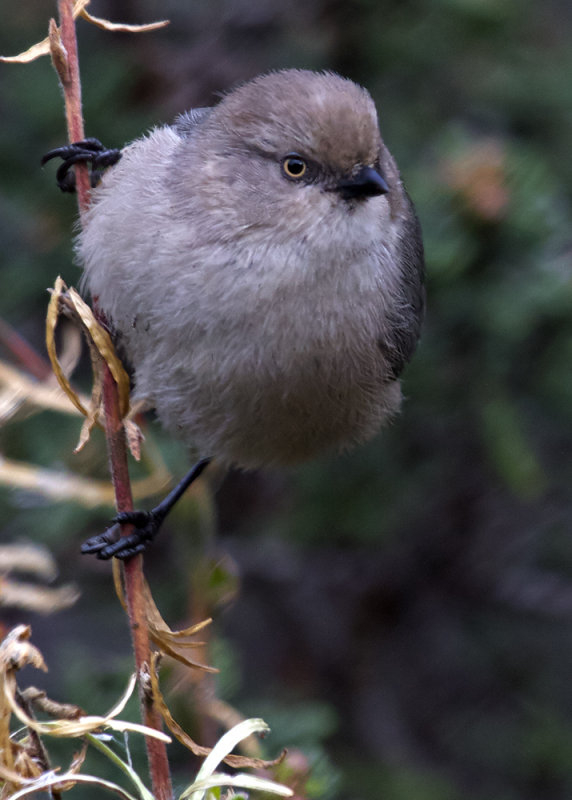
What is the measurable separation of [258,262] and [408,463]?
149cm

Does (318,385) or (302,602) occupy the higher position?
(318,385)

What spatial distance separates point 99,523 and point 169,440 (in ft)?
1.25

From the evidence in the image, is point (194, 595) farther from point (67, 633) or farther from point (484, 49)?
point (484, 49)

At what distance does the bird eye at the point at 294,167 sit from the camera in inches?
94.3

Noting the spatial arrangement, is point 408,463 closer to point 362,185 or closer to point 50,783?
point 362,185

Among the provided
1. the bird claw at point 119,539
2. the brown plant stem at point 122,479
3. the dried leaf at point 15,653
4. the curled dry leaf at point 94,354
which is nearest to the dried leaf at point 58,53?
the brown plant stem at point 122,479

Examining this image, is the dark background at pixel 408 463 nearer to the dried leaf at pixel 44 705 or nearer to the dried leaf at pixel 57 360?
the dried leaf at pixel 57 360

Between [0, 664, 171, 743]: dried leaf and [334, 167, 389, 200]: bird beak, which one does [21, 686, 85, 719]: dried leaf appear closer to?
[0, 664, 171, 743]: dried leaf

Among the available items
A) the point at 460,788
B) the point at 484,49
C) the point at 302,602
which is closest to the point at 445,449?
the point at 302,602

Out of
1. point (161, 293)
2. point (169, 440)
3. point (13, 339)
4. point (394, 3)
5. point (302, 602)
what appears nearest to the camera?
point (161, 293)

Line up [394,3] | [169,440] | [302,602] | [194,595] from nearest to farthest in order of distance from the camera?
[194,595]
[169,440]
[394,3]
[302,602]

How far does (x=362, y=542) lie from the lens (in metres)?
3.62

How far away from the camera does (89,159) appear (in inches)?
107

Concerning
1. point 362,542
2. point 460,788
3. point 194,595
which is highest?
point 362,542
